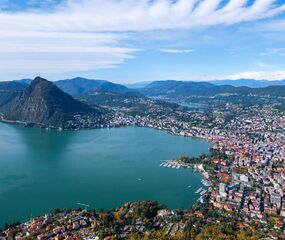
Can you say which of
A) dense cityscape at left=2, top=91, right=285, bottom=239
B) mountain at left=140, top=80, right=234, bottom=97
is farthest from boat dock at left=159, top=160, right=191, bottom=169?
mountain at left=140, top=80, right=234, bottom=97

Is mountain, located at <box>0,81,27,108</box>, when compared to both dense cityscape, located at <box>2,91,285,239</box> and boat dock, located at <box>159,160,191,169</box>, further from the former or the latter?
boat dock, located at <box>159,160,191,169</box>

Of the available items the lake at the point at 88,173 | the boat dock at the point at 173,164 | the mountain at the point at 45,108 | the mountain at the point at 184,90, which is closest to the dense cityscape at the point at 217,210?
the boat dock at the point at 173,164

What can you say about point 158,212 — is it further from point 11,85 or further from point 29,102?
point 11,85

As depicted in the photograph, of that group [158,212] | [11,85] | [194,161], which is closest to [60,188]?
[158,212]

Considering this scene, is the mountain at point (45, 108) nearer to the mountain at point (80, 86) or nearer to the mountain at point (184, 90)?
the mountain at point (80, 86)

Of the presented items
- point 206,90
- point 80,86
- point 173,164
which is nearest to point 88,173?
point 173,164

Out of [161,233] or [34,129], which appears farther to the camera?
[34,129]
